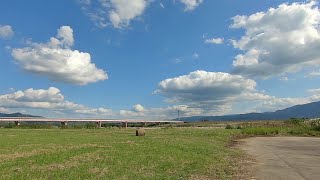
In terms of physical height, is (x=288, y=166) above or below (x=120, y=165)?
below

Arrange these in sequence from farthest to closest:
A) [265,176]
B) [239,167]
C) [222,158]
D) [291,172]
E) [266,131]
→ 1. [266,131]
2. [222,158]
3. [239,167]
4. [291,172]
5. [265,176]

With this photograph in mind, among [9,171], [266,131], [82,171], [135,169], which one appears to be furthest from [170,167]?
[266,131]

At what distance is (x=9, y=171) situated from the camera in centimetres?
1605

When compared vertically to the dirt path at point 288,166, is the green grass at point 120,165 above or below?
above

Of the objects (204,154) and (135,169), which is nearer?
(135,169)

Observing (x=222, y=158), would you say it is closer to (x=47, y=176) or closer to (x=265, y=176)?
(x=265, y=176)

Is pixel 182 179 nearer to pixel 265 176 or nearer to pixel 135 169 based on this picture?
pixel 135 169

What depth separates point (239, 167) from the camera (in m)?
19.9

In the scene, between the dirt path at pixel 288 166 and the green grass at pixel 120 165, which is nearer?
the green grass at pixel 120 165

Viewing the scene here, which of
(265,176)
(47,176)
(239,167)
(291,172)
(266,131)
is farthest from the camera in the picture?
(266,131)

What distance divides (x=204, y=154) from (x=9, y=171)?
467 inches

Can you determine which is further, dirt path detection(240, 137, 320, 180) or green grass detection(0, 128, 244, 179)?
dirt path detection(240, 137, 320, 180)

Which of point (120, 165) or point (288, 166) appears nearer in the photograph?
point (120, 165)

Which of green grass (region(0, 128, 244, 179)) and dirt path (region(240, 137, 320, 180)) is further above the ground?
green grass (region(0, 128, 244, 179))
